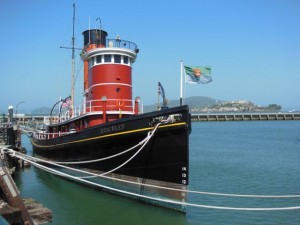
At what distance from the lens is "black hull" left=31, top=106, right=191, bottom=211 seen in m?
10.8

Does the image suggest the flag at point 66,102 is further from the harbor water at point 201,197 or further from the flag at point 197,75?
the flag at point 197,75

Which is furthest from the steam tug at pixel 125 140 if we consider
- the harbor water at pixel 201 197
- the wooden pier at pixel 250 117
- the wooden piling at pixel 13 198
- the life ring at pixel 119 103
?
the wooden pier at pixel 250 117

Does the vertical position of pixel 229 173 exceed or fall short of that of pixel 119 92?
it falls short

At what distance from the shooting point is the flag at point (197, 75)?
36.4ft

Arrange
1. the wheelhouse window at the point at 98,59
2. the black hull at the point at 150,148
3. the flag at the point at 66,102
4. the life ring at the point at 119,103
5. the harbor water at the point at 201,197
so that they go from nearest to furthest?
the harbor water at the point at 201,197 → the black hull at the point at 150,148 → the life ring at the point at 119,103 → the wheelhouse window at the point at 98,59 → the flag at the point at 66,102

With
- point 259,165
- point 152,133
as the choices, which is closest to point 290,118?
point 259,165

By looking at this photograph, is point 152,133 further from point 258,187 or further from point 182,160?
point 258,187

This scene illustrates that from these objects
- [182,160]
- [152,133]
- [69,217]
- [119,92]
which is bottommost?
[69,217]

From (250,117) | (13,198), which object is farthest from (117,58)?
(250,117)

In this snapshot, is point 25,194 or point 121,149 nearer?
point 121,149

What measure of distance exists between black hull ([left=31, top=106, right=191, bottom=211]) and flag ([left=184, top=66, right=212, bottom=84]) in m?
1.21

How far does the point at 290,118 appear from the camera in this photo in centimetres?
9394

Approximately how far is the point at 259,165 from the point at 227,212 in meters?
10.6

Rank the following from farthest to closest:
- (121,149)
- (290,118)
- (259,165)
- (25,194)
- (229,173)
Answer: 1. (290,118)
2. (259,165)
3. (229,173)
4. (25,194)
5. (121,149)
